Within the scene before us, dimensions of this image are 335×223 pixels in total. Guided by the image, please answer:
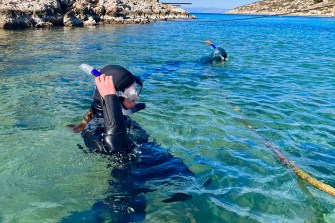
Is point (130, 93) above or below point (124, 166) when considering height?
above

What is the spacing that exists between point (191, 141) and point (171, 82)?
571 centimetres

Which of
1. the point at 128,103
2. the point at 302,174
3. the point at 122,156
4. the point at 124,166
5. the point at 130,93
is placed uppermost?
the point at 130,93

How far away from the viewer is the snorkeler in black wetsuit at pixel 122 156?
158 inches

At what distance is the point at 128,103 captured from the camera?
174 inches

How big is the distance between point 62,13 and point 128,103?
41.0 m

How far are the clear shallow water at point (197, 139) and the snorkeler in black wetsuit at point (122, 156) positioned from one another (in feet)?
0.64

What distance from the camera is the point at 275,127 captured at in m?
7.53

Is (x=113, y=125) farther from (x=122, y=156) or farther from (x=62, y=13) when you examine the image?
(x=62, y=13)

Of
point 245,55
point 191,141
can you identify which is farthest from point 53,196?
point 245,55

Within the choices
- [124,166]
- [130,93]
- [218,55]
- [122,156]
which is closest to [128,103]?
[130,93]

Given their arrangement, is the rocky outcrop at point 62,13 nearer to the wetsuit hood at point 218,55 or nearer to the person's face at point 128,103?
the wetsuit hood at point 218,55

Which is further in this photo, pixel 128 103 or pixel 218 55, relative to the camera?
pixel 218 55

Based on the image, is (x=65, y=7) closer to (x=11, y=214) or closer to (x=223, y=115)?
(x=223, y=115)

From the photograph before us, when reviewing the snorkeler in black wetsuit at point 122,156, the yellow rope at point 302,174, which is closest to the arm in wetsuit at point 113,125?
the snorkeler in black wetsuit at point 122,156
